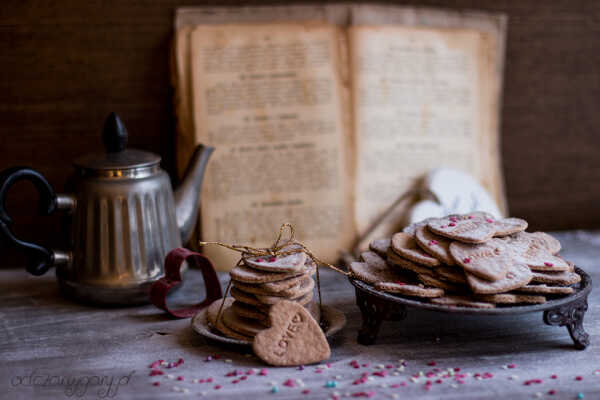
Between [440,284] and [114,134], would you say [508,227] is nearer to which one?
[440,284]

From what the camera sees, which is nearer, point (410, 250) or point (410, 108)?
point (410, 250)

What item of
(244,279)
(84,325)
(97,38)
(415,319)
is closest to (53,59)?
(97,38)

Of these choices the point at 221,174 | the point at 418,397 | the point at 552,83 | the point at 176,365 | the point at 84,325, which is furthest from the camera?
the point at 552,83

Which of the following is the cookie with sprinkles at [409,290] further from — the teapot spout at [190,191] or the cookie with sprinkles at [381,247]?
the teapot spout at [190,191]

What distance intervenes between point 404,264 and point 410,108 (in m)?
0.58

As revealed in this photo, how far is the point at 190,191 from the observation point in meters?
1.29

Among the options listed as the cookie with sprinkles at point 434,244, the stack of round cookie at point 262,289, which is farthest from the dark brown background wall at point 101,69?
the cookie with sprinkles at point 434,244

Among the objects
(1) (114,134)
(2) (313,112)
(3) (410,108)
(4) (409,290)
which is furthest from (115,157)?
(3) (410,108)

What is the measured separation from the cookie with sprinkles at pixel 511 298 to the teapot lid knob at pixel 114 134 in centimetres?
67

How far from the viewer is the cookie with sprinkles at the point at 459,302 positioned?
0.91 m

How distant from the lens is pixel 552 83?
5.23 ft

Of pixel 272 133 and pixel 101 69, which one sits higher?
pixel 101 69

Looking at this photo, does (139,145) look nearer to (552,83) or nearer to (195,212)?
(195,212)

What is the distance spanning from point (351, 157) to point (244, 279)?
0.58m
